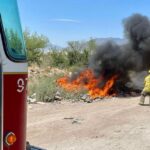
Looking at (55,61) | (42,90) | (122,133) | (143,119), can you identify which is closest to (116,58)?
(42,90)

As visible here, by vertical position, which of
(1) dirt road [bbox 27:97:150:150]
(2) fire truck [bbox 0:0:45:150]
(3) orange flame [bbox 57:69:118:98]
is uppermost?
(2) fire truck [bbox 0:0:45:150]

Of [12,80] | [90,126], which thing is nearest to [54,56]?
[90,126]

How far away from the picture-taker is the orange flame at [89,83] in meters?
21.3

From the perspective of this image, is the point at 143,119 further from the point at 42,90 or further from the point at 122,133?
the point at 42,90

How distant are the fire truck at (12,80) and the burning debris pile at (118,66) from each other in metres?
15.6

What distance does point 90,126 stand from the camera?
1243cm

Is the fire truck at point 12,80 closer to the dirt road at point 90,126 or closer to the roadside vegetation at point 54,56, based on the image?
the dirt road at point 90,126

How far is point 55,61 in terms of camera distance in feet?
150

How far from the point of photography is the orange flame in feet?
69.8

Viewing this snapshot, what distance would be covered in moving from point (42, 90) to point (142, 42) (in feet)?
30.1

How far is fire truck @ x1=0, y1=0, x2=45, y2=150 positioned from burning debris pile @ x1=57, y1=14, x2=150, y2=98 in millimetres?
15571

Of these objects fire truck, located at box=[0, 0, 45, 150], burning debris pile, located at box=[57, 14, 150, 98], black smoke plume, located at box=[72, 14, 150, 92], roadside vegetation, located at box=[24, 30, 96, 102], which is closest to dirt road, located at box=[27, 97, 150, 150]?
burning debris pile, located at box=[57, 14, 150, 98]

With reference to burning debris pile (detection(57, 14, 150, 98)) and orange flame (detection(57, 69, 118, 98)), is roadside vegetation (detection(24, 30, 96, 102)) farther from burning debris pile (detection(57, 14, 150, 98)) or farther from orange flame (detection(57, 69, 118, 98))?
orange flame (detection(57, 69, 118, 98))

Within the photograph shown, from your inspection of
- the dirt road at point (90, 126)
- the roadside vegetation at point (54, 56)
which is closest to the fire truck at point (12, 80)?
the dirt road at point (90, 126)
